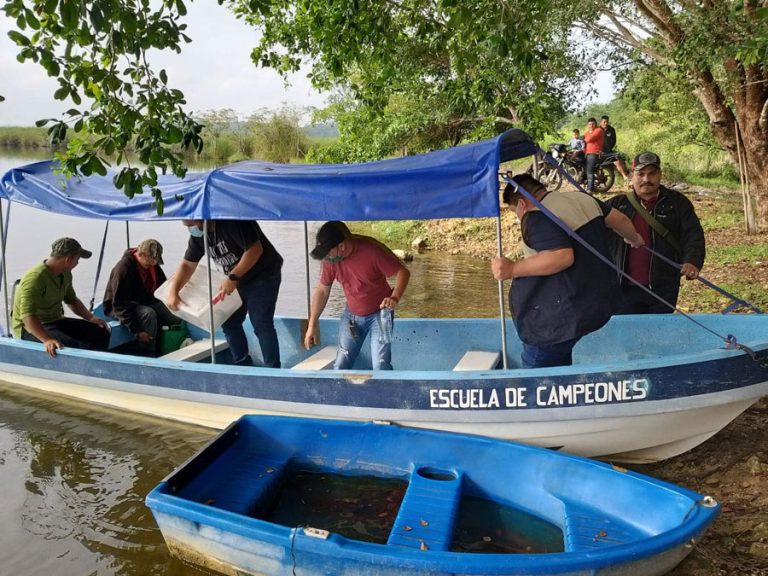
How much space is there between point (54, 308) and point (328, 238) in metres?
3.12

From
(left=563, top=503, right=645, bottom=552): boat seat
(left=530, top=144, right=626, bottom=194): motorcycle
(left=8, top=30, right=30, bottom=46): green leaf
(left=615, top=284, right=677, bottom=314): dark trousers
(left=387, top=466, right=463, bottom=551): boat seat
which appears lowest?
(left=563, top=503, right=645, bottom=552): boat seat

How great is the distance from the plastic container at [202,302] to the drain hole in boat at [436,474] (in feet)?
7.63

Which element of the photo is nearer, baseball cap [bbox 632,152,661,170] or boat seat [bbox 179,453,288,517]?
boat seat [bbox 179,453,288,517]

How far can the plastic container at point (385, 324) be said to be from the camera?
16.0 feet

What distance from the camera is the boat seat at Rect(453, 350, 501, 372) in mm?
4953

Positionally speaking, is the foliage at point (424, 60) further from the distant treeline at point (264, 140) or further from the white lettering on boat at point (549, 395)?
the distant treeline at point (264, 140)

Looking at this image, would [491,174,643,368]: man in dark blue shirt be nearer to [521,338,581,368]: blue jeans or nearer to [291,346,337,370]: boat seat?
[521,338,581,368]: blue jeans

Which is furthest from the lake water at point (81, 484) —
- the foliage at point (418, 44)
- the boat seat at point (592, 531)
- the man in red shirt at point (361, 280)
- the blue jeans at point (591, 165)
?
the blue jeans at point (591, 165)

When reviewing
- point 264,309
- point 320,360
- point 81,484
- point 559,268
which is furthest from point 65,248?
point 559,268

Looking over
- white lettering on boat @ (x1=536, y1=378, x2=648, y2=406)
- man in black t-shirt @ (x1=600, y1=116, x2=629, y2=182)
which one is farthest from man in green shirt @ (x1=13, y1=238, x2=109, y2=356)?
man in black t-shirt @ (x1=600, y1=116, x2=629, y2=182)

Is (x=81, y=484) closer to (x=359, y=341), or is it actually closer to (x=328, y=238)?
(x=359, y=341)

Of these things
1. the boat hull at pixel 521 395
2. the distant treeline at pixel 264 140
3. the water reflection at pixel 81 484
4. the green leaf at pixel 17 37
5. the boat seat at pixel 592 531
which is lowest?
the water reflection at pixel 81 484

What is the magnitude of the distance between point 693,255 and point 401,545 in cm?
308

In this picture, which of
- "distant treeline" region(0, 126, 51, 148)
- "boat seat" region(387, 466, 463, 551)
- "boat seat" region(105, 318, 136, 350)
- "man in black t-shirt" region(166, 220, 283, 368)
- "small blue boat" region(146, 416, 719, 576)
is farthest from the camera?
"distant treeline" region(0, 126, 51, 148)
